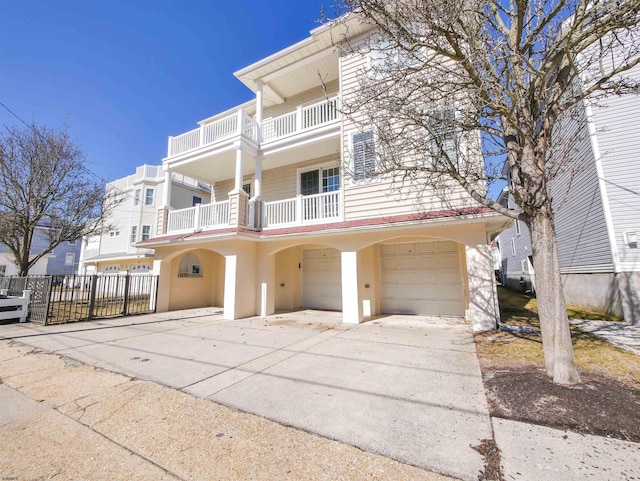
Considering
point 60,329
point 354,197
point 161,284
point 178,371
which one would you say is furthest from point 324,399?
point 161,284

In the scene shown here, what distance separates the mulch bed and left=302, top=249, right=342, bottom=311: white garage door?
7479 millimetres

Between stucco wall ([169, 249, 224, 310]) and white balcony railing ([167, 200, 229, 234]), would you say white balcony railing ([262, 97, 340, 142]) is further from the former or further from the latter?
stucco wall ([169, 249, 224, 310])

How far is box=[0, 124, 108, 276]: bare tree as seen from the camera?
10.7 m

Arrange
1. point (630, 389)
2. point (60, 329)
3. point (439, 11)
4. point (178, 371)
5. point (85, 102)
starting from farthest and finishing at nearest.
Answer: point (85, 102) < point (60, 329) < point (178, 371) < point (439, 11) < point (630, 389)

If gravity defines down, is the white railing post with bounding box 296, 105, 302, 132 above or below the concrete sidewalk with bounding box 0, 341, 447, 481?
above

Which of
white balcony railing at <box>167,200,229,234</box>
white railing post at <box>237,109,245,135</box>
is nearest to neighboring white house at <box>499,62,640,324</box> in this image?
white railing post at <box>237,109,245,135</box>

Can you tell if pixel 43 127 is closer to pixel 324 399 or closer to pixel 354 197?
pixel 354 197

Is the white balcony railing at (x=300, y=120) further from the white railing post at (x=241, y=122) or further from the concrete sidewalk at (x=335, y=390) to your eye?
the concrete sidewalk at (x=335, y=390)

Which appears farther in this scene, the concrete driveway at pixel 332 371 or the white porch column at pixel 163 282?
the white porch column at pixel 163 282

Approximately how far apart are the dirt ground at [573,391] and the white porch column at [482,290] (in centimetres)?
153

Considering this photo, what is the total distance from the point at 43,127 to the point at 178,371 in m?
13.9

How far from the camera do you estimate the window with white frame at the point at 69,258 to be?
102 ft

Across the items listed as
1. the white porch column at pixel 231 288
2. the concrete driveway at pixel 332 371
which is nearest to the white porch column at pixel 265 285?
the white porch column at pixel 231 288

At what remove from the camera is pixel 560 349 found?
357 cm
